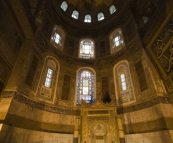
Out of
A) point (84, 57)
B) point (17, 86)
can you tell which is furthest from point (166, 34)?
point (17, 86)

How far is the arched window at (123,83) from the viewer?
8112 millimetres

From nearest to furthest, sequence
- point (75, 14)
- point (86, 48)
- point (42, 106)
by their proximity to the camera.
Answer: point (42, 106) → point (86, 48) → point (75, 14)

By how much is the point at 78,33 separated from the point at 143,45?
6.96 metres

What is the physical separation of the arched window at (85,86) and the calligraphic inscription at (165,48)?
191 inches

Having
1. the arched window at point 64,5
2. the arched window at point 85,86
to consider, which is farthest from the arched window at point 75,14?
the arched window at point 85,86

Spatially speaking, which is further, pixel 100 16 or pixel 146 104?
pixel 100 16

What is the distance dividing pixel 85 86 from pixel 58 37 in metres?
5.41

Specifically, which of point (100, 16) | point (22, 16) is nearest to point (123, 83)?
point (22, 16)

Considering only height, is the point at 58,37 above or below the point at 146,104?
above

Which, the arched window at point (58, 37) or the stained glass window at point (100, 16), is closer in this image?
the arched window at point (58, 37)

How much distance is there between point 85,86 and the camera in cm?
967

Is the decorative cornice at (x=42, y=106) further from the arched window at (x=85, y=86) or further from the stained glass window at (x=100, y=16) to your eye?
the stained glass window at (x=100, y=16)

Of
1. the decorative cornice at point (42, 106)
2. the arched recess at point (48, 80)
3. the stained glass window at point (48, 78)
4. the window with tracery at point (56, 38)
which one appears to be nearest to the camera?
the decorative cornice at point (42, 106)

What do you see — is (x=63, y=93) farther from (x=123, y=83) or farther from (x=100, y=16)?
(x=100, y=16)
